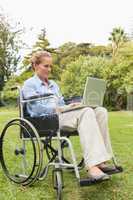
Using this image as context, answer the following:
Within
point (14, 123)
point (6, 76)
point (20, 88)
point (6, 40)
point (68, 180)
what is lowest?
point (6, 76)

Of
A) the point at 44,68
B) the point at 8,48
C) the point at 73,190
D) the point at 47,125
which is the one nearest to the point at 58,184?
the point at 73,190

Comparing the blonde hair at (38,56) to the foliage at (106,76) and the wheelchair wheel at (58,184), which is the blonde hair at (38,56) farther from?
the foliage at (106,76)

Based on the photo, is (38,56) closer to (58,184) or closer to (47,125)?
(47,125)

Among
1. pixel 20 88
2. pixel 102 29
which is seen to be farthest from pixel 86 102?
pixel 102 29

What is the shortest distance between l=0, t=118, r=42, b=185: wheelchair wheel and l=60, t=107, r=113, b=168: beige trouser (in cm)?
29

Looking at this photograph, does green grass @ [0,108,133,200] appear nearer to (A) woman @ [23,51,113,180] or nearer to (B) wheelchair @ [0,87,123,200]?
(B) wheelchair @ [0,87,123,200]

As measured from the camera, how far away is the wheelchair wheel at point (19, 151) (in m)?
3.75

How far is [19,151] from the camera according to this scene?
409cm

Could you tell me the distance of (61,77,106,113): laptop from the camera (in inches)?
151

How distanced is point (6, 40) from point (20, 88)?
104 ft

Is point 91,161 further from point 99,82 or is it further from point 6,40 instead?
point 6,40

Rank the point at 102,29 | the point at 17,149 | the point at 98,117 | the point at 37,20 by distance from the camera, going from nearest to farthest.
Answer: the point at 98,117 < the point at 17,149 < the point at 102,29 < the point at 37,20

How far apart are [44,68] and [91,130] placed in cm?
78

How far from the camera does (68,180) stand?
4.17 meters
